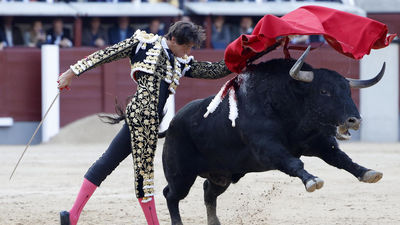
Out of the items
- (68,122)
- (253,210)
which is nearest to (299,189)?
(253,210)

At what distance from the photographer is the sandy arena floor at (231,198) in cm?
473

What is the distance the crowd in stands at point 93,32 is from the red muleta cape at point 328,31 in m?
6.71

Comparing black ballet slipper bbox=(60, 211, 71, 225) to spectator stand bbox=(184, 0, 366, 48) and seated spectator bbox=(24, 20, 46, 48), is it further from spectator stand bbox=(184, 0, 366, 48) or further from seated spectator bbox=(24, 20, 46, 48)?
spectator stand bbox=(184, 0, 366, 48)

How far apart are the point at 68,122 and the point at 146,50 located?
7012mm

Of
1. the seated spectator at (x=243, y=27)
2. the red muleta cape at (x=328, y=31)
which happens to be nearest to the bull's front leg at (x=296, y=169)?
the red muleta cape at (x=328, y=31)

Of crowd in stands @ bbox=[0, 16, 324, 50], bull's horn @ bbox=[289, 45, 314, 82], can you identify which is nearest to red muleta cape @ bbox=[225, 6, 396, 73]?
bull's horn @ bbox=[289, 45, 314, 82]

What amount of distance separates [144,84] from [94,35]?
7188mm

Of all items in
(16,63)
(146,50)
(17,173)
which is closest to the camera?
(146,50)

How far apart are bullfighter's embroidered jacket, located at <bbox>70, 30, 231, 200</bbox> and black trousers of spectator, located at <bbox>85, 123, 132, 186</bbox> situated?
0.13 metres

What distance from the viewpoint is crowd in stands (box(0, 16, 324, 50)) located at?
10648mm

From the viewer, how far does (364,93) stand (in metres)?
11.1

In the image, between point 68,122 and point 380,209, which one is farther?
point 68,122

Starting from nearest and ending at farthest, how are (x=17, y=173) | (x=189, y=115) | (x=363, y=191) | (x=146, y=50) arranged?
(x=146, y=50) → (x=189, y=115) → (x=363, y=191) → (x=17, y=173)

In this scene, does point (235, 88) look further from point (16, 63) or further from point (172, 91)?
point (16, 63)
